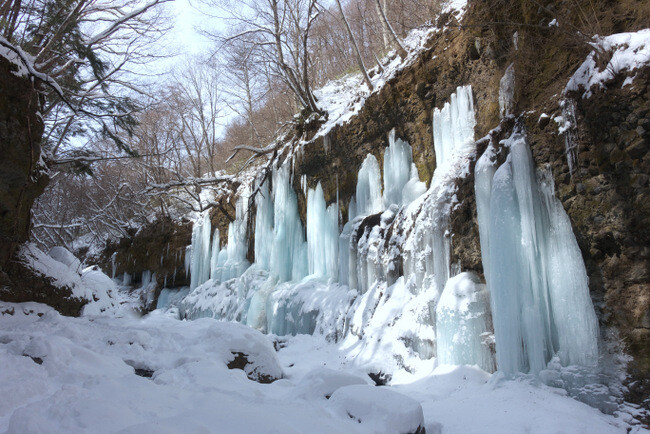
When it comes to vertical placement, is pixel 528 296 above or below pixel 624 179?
below

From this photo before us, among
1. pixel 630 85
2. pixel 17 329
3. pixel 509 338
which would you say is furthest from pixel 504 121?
pixel 17 329

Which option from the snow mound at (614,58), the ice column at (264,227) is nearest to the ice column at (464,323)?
the snow mound at (614,58)

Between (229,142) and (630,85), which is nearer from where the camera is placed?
(630,85)

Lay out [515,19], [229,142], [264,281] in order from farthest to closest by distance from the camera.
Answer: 1. [229,142]
2. [264,281]
3. [515,19]

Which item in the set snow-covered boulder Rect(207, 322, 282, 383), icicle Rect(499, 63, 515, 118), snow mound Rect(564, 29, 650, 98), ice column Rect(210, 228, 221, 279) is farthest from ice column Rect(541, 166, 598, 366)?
ice column Rect(210, 228, 221, 279)

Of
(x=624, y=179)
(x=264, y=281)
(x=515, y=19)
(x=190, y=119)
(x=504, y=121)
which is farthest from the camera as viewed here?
(x=190, y=119)

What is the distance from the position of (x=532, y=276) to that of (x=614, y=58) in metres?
2.61

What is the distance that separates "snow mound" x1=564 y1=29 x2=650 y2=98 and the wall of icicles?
980 millimetres

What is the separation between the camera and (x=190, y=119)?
914 inches

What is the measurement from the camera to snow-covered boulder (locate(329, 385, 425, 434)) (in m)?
3.55

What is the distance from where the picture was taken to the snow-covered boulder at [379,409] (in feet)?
11.7

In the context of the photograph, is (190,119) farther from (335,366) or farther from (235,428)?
(235,428)

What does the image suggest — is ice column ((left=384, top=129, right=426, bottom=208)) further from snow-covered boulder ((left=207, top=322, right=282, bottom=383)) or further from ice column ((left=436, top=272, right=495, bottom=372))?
snow-covered boulder ((left=207, top=322, right=282, bottom=383))

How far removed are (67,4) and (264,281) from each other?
8616 millimetres
